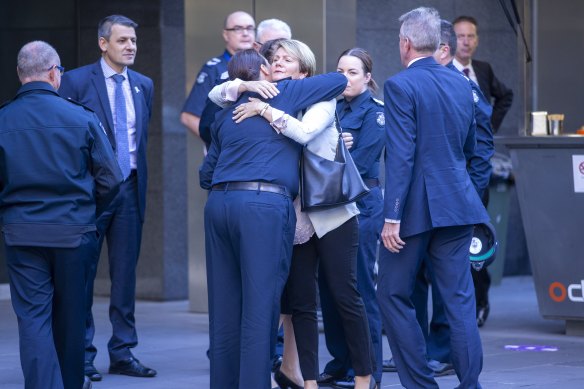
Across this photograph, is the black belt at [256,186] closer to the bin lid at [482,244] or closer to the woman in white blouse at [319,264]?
the woman in white blouse at [319,264]

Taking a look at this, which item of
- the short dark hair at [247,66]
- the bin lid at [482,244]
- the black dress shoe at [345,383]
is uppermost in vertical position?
the short dark hair at [247,66]

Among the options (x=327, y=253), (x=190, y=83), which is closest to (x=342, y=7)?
(x=190, y=83)

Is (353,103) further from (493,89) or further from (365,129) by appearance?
(493,89)

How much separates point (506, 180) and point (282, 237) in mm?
6484

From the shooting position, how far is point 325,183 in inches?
243

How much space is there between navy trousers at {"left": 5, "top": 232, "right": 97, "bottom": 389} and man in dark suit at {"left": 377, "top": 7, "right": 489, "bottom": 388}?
5.12 ft

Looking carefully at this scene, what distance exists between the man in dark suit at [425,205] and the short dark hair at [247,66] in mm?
668

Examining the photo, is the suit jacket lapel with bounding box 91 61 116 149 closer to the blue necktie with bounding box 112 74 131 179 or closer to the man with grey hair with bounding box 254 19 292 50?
the blue necktie with bounding box 112 74 131 179

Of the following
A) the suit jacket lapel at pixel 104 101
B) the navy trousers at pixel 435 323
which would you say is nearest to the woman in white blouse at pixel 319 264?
the navy trousers at pixel 435 323

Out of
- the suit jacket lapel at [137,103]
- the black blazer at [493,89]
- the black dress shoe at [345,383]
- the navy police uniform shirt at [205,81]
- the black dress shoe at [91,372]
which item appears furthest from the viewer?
the black blazer at [493,89]

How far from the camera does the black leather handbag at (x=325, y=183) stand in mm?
6152

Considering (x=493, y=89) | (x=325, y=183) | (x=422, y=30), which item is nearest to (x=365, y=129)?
(x=422, y=30)

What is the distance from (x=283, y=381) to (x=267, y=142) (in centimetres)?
170

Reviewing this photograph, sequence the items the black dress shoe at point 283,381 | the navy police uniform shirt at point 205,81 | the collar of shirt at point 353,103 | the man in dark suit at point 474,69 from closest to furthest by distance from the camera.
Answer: the black dress shoe at point 283,381, the collar of shirt at point 353,103, the navy police uniform shirt at point 205,81, the man in dark suit at point 474,69
